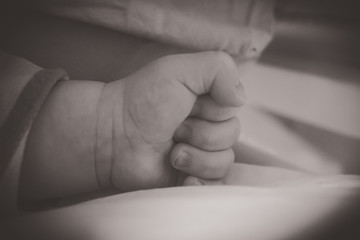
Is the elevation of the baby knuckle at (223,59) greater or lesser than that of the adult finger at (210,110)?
greater

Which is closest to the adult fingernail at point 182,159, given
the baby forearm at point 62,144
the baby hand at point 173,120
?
the baby hand at point 173,120

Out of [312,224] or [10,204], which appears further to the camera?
[10,204]

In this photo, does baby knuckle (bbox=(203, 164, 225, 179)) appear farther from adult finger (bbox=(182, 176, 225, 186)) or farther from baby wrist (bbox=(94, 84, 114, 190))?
baby wrist (bbox=(94, 84, 114, 190))

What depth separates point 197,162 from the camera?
1.51 feet

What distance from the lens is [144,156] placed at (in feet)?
1.51

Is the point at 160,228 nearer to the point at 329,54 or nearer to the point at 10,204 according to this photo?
the point at 10,204

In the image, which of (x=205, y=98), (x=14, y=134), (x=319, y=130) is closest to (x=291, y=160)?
(x=319, y=130)

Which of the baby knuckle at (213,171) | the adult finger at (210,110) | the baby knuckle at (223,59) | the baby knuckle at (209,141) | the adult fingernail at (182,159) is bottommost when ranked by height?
the baby knuckle at (213,171)

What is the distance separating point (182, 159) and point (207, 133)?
0.15 ft

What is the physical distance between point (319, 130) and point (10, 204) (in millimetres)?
434

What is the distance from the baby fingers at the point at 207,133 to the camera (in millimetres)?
464

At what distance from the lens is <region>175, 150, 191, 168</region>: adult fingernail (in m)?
0.46

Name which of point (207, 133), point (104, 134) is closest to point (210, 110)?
point (207, 133)

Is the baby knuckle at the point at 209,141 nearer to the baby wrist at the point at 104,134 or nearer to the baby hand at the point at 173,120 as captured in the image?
the baby hand at the point at 173,120
